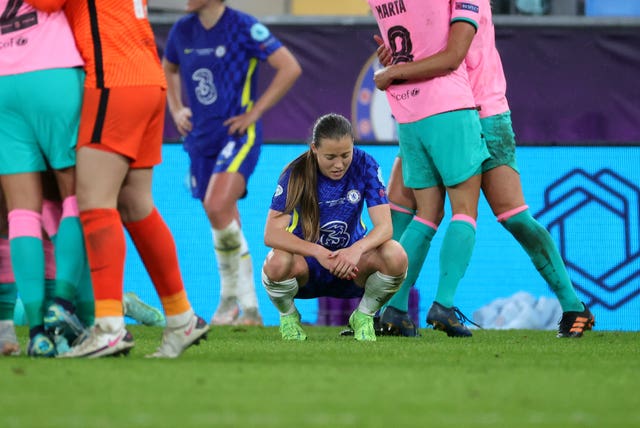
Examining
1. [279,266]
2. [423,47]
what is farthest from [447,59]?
[279,266]

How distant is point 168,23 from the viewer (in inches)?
363

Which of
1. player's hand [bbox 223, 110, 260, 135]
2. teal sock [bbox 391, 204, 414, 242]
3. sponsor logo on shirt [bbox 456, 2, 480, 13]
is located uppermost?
sponsor logo on shirt [bbox 456, 2, 480, 13]

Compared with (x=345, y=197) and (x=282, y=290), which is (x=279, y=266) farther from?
(x=345, y=197)

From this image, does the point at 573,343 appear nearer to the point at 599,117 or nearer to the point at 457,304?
the point at 457,304

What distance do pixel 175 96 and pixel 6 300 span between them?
12.4 feet

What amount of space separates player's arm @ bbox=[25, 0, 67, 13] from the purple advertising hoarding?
439cm

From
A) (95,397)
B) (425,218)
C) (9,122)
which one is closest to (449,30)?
(425,218)

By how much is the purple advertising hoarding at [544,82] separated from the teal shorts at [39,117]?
14.2 feet

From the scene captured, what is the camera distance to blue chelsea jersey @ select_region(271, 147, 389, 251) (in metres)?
6.05

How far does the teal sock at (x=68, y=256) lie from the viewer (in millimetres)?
4898

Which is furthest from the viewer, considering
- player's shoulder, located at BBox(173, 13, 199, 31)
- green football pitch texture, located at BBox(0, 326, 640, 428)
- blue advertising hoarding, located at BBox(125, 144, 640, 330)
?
player's shoulder, located at BBox(173, 13, 199, 31)

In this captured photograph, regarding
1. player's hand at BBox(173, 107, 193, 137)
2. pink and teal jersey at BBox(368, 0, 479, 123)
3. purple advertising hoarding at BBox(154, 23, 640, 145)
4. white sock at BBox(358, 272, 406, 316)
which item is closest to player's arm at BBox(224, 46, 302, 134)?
player's hand at BBox(173, 107, 193, 137)

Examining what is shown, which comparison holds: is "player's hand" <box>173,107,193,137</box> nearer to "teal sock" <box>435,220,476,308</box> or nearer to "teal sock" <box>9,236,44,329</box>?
"teal sock" <box>435,220,476,308</box>

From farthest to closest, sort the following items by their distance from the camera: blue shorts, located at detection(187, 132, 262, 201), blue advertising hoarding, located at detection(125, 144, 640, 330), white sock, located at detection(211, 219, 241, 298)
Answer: blue shorts, located at detection(187, 132, 262, 201) < white sock, located at detection(211, 219, 241, 298) < blue advertising hoarding, located at detection(125, 144, 640, 330)
